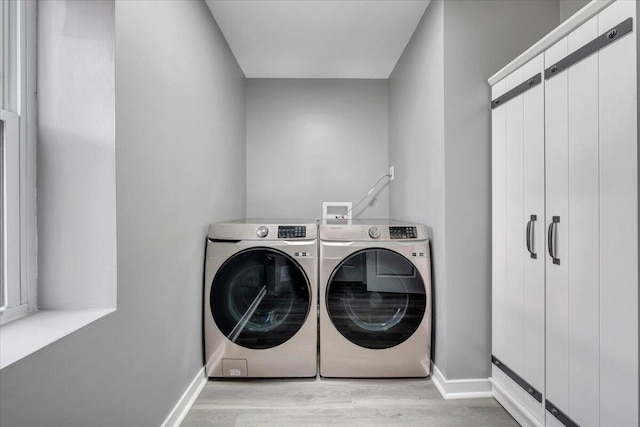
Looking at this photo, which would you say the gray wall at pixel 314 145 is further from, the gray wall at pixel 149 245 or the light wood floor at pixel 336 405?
the light wood floor at pixel 336 405

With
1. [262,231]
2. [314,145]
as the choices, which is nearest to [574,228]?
[262,231]

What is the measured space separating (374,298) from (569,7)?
6.36 feet

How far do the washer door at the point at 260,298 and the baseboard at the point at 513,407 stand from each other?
1.12 metres

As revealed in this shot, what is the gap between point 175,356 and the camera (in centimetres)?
168

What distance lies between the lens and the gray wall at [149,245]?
3.10 ft

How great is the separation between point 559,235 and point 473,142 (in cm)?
75

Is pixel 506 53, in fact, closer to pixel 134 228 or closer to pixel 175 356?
pixel 134 228

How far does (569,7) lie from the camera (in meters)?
1.86

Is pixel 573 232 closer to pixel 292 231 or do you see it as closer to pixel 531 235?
pixel 531 235

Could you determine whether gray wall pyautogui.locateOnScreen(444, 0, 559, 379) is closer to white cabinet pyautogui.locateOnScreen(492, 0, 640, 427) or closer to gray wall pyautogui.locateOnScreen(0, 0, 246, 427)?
white cabinet pyautogui.locateOnScreen(492, 0, 640, 427)

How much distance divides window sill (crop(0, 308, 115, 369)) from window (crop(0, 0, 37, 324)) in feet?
0.16

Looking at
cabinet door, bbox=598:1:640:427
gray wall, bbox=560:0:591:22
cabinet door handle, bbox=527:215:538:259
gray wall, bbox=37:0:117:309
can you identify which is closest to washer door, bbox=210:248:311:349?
gray wall, bbox=37:0:117:309

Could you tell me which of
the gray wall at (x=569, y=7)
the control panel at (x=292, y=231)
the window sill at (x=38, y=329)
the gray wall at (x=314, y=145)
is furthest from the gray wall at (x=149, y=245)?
the gray wall at (x=569, y=7)

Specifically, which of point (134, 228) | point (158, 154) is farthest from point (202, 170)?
point (134, 228)
